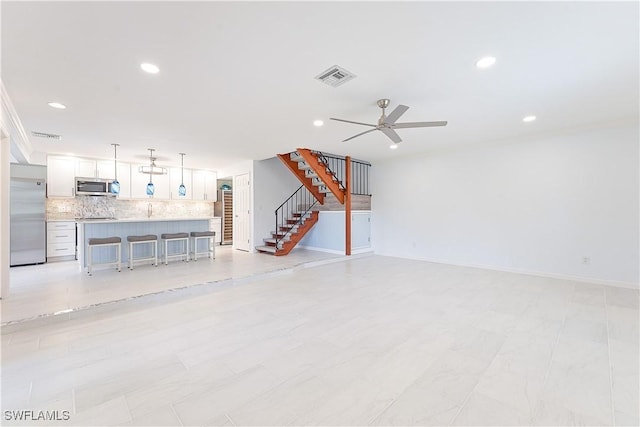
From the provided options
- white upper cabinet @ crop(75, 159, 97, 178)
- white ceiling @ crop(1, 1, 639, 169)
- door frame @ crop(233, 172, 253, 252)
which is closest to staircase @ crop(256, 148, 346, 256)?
door frame @ crop(233, 172, 253, 252)

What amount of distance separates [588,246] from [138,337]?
6533mm

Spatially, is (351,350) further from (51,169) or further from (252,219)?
(51,169)

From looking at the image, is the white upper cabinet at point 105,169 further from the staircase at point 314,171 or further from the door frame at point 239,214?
the staircase at point 314,171

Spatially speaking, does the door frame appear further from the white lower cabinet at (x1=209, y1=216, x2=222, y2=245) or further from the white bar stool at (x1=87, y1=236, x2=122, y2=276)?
the white bar stool at (x1=87, y1=236, x2=122, y2=276)

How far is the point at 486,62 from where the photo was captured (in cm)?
254

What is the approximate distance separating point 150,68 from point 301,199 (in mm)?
6262

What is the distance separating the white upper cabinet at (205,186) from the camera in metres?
8.62

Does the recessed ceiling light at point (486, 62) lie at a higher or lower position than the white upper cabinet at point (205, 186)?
higher

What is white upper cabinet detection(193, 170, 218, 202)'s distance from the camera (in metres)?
8.62

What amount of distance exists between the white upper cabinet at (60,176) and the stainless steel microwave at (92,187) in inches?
7.3

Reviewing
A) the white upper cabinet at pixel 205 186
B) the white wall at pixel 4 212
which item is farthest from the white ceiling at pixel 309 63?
the white upper cabinet at pixel 205 186

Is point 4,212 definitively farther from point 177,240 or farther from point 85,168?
point 85,168

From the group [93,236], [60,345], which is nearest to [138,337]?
[60,345]

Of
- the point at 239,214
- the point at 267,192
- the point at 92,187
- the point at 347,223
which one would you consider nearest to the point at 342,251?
the point at 347,223
